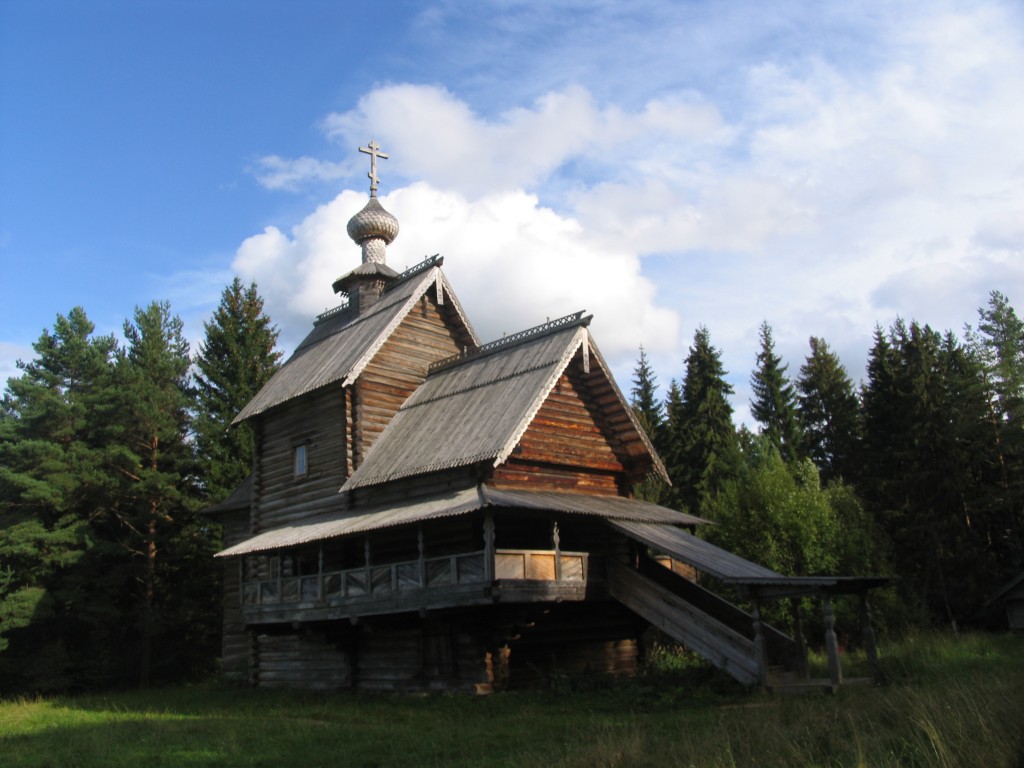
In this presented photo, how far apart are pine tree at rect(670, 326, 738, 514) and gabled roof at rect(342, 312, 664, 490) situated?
2198 cm

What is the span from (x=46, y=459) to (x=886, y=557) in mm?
32334

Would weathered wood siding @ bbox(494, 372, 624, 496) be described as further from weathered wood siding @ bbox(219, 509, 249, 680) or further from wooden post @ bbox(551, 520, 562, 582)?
weathered wood siding @ bbox(219, 509, 249, 680)

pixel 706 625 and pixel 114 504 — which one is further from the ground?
pixel 114 504

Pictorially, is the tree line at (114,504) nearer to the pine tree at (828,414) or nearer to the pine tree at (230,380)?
the pine tree at (230,380)

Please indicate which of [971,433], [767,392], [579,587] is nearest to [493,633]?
[579,587]

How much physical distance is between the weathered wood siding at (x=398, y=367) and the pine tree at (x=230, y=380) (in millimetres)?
15293

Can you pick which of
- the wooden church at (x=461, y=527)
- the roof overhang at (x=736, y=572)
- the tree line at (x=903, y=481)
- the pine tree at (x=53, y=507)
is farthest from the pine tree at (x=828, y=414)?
the pine tree at (x=53, y=507)

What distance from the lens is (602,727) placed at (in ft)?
42.0

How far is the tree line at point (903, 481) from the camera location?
30516 millimetres

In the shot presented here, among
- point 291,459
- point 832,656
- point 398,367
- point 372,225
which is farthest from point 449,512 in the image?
point 372,225

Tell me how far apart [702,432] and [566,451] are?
25.5m

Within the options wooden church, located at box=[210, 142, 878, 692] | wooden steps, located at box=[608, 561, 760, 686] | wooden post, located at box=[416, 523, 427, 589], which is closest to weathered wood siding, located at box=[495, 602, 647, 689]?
wooden church, located at box=[210, 142, 878, 692]

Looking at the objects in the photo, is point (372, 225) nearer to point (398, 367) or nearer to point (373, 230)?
point (373, 230)

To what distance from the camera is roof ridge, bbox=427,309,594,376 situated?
21.2 meters
